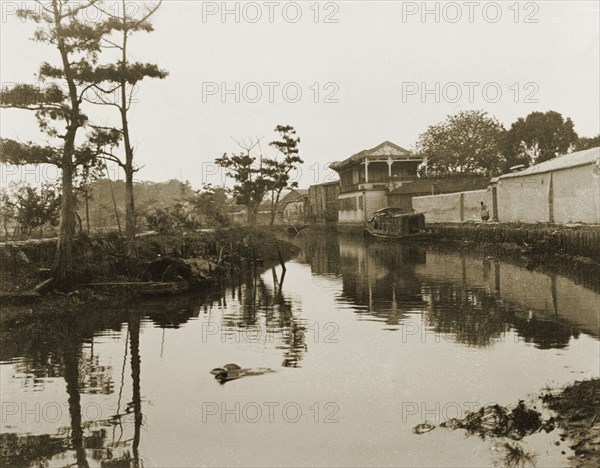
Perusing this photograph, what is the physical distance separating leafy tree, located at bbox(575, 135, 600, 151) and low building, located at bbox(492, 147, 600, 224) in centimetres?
1862

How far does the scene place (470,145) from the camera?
5309cm

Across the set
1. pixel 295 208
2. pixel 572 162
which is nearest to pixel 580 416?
pixel 572 162

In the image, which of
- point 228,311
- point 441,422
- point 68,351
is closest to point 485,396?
point 441,422

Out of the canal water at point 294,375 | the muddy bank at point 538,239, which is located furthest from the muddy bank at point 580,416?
the muddy bank at point 538,239

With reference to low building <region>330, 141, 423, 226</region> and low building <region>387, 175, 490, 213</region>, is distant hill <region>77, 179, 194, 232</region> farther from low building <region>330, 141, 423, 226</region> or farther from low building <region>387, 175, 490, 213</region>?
low building <region>387, 175, 490, 213</region>

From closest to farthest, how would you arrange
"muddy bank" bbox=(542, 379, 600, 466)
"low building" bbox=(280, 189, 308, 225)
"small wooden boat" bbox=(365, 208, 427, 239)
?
"muddy bank" bbox=(542, 379, 600, 466)
"small wooden boat" bbox=(365, 208, 427, 239)
"low building" bbox=(280, 189, 308, 225)

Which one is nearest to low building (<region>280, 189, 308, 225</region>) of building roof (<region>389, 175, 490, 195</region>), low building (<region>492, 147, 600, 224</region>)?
building roof (<region>389, 175, 490, 195</region>)

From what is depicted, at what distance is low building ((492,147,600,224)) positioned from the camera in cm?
2192

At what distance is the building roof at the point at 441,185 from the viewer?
154ft

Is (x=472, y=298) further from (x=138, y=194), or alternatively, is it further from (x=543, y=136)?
(x=138, y=194)

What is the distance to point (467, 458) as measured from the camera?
20.5 feet

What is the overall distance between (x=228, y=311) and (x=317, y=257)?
15.8 metres

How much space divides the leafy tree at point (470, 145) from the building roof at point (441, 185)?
430 centimetres

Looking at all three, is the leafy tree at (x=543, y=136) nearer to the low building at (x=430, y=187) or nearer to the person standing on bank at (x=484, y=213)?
the low building at (x=430, y=187)
